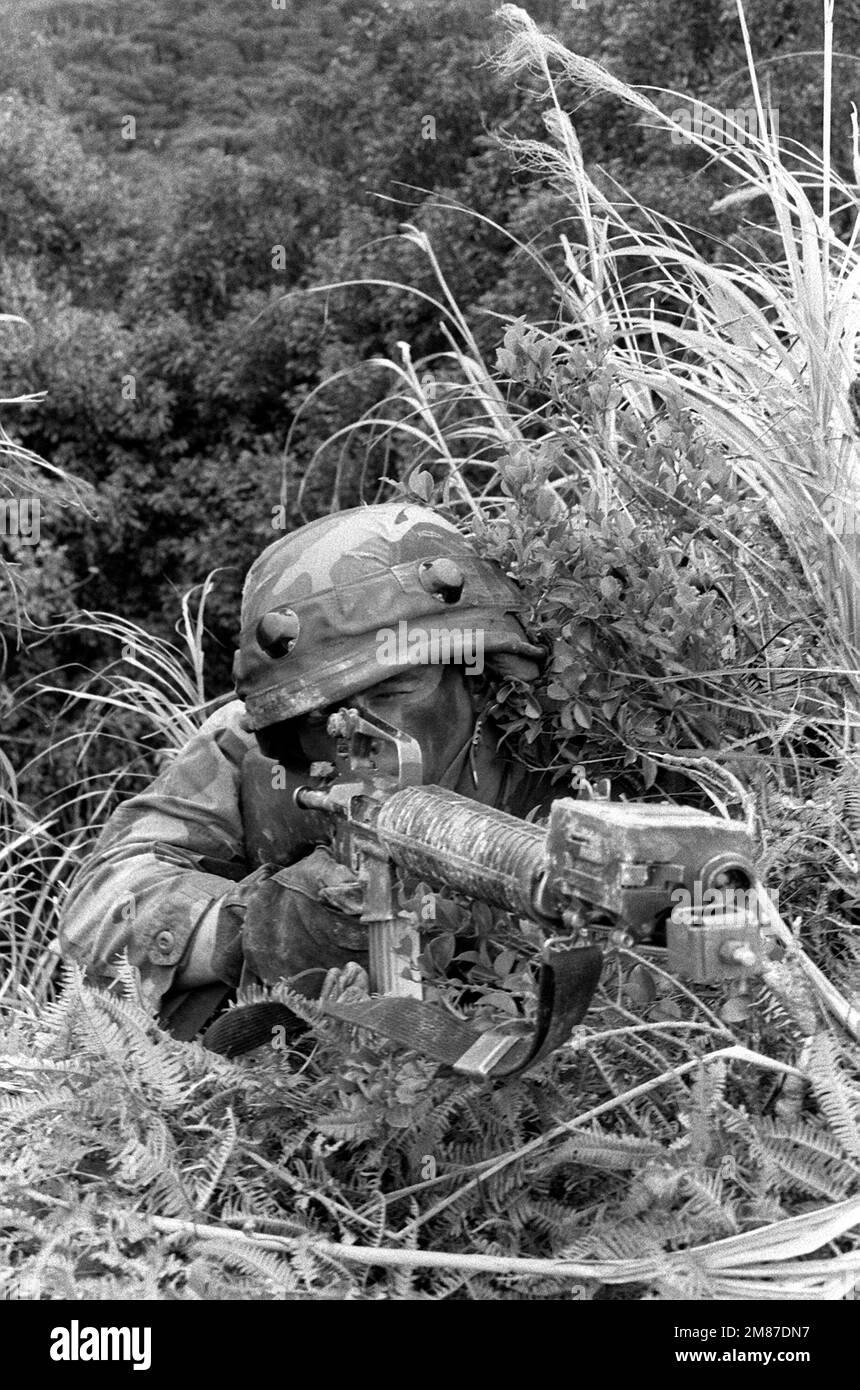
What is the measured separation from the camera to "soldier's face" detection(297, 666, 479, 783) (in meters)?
2.41

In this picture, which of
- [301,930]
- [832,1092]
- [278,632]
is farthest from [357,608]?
[832,1092]

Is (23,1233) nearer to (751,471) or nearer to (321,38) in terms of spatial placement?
(751,471)

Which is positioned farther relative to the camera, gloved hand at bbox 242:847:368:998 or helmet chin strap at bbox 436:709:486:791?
helmet chin strap at bbox 436:709:486:791

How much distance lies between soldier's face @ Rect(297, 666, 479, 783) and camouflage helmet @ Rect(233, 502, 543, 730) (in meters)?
0.04

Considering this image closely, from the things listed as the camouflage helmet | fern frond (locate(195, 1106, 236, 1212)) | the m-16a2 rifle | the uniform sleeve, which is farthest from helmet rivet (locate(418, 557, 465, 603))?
fern frond (locate(195, 1106, 236, 1212))

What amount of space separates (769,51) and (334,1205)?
748cm

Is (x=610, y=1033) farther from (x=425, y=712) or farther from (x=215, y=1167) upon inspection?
(x=425, y=712)

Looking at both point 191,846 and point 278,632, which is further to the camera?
point 191,846

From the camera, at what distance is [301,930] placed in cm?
232

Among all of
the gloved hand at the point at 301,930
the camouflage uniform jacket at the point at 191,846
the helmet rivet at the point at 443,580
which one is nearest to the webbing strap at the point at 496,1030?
the gloved hand at the point at 301,930

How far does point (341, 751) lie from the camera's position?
89.0 inches

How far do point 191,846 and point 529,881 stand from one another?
1.40 metres

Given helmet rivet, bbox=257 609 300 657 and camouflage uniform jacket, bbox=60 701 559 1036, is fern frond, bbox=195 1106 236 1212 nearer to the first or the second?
camouflage uniform jacket, bbox=60 701 559 1036

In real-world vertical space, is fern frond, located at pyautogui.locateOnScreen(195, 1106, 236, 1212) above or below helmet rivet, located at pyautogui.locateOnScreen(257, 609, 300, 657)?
below
